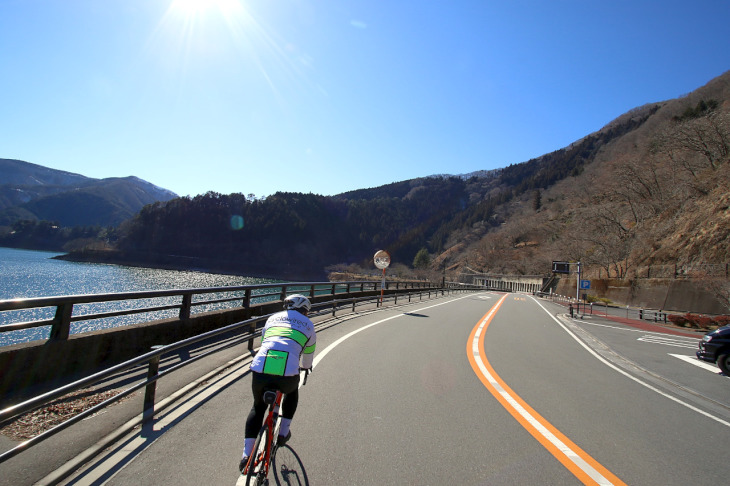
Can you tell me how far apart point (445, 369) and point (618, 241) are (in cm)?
5825

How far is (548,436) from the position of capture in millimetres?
4059

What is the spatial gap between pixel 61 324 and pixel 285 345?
12.1 ft

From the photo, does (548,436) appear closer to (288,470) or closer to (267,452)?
(288,470)

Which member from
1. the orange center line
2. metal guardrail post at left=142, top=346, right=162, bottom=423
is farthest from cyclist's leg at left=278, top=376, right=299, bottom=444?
the orange center line

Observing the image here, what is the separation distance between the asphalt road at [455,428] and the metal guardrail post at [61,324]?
2.00 meters

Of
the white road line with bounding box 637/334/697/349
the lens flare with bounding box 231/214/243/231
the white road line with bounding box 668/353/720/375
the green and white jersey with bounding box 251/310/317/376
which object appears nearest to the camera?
the green and white jersey with bounding box 251/310/317/376

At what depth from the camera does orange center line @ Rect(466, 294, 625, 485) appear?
328 cm

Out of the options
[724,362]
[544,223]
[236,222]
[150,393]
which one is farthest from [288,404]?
[236,222]

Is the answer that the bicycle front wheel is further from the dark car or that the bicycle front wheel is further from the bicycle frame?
the dark car

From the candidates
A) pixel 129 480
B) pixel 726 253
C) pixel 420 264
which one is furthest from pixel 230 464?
pixel 420 264

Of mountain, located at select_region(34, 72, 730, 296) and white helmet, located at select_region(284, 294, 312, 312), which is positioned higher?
mountain, located at select_region(34, 72, 730, 296)

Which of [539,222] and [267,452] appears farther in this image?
[539,222]

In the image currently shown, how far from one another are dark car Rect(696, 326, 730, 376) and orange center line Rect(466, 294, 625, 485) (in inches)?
235

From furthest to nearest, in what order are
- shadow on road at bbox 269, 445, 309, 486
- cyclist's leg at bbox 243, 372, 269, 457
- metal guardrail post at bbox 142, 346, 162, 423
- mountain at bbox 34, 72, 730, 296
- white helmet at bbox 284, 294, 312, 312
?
mountain at bbox 34, 72, 730, 296
metal guardrail post at bbox 142, 346, 162, 423
white helmet at bbox 284, 294, 312, 312
shadow on road at bbox 269, 445, 309, 486
cyclist's leg at bbox 243, 372, 269, 457
